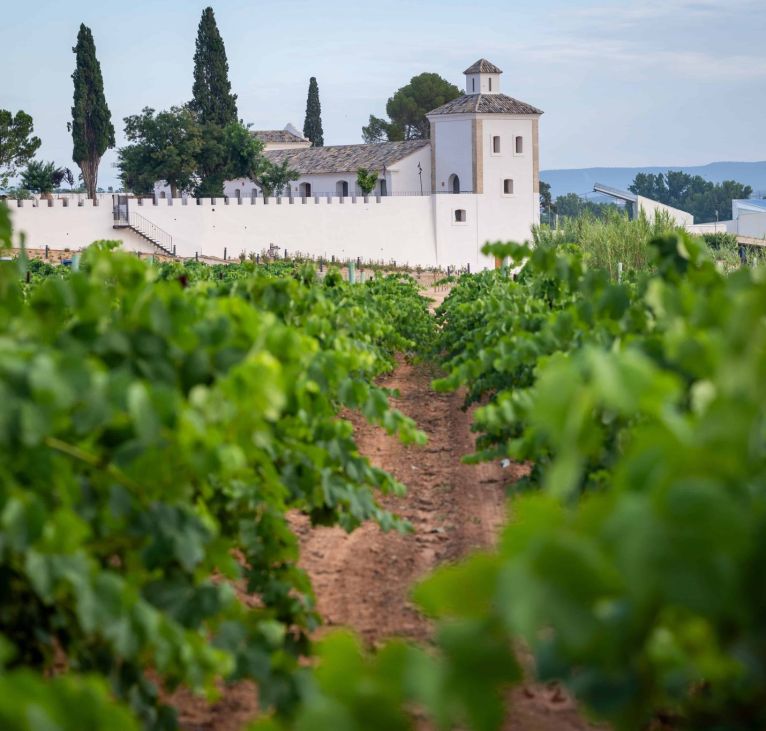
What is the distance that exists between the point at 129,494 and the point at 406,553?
429 cm

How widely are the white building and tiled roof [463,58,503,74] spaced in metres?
0.04

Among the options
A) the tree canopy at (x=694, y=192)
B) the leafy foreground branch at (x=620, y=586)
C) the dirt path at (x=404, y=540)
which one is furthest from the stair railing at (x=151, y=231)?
the tree canopy at (x=694, y=192)

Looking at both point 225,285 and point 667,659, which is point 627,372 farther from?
point 225,285

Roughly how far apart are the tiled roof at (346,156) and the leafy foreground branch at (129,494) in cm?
5177

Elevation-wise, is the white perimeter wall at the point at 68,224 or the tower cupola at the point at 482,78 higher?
the tower cupola at the point at 482,78

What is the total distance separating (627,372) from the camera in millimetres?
1385

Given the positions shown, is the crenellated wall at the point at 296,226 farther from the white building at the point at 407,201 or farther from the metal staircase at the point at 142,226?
the metal staircase at the point at 142,226

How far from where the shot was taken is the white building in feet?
141

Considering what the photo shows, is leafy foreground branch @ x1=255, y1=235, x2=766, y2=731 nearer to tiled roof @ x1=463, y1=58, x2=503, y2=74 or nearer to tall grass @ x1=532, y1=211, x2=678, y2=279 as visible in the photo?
tall grass @ x1=532, y1=211, x2=678, y2=279

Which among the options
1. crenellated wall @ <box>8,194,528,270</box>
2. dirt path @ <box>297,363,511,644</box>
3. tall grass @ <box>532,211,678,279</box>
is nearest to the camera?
dirt path @ <box>297,363,511,644</box>

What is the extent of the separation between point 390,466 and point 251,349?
21.2 ft

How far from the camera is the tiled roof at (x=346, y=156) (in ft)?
178

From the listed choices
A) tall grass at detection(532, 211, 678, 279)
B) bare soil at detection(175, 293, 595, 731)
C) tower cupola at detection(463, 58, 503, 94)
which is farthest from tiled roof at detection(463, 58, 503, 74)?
bare soil at detection(175, 293, 595, 731)

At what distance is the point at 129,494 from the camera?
2.24m
